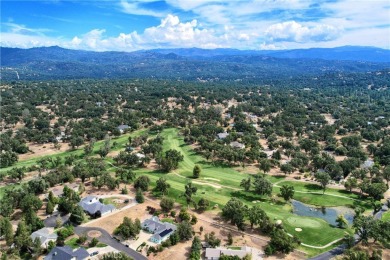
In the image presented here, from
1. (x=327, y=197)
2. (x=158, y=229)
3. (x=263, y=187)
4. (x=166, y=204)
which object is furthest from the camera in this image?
(x=327, y=197)

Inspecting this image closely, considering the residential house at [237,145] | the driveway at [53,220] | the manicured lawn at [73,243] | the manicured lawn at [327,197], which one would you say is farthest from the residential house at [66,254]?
the residential house at [237,145]

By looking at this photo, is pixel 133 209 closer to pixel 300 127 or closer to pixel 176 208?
pixel 176 208

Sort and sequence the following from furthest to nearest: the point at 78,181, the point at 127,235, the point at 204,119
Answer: the point at 204,119
the point at 78,181
the point at 127,235

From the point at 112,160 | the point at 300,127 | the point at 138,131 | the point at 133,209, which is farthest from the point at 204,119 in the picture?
the point at 133,209

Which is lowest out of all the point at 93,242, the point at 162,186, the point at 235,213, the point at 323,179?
the point at 93,242

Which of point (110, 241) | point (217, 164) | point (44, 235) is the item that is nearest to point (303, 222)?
point (110, 241)

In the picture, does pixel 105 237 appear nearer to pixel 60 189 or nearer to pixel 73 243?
pixel 73 243

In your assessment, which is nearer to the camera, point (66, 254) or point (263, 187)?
point (66, 254)

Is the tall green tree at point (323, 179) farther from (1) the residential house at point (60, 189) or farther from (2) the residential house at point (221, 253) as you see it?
(1) the residential house at point (60, 189)

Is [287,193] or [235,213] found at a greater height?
[235,213]
